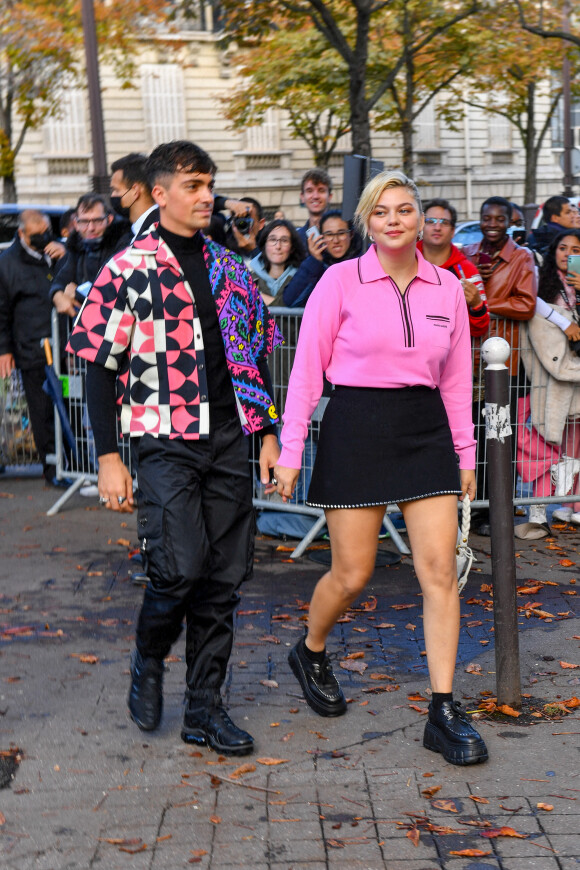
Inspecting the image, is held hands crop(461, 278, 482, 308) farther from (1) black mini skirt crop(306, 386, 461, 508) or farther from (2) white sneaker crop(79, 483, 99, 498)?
(2) white sneaker crop(79, 483, 99, 498)

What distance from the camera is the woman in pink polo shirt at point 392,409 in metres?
4.14

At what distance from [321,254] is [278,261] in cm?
46

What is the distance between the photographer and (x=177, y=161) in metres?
4.15

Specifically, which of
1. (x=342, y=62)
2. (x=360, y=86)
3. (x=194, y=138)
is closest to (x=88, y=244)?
(x=360, y=86)

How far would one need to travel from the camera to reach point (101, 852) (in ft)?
11.6

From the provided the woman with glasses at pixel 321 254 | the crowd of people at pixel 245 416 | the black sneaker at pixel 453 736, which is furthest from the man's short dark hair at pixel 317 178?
the black sneaker at pixel 453 736

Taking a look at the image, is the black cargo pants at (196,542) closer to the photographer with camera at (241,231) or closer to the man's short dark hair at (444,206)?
the man's short dark hair at (444,206)

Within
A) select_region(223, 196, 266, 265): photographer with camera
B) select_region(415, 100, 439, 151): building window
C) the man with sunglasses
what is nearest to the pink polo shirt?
the man with sunglasses

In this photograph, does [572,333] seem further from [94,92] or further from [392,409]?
[94,92]

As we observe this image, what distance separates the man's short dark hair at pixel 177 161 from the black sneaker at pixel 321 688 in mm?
1857

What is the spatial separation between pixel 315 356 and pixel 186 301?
0.49m

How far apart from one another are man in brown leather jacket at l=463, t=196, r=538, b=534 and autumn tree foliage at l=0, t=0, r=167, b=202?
1545 centimetres

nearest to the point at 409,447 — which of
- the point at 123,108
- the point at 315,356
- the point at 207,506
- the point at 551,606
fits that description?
the point at 315,356

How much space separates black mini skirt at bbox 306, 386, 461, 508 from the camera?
4.18 meters
